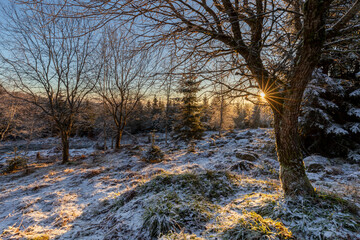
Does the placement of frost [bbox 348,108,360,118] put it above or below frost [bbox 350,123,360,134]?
above

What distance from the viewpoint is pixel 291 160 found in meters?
2.38

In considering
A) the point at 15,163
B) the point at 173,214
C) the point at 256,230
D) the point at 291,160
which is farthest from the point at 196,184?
the point at 15,163

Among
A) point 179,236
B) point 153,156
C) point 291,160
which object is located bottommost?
point 153,156

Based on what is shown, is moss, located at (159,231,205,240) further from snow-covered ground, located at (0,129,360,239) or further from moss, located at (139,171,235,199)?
moss, located at (139,171,235,199)

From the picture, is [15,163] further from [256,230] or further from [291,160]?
[291,160]

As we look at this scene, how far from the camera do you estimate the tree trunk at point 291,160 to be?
2.30 meters

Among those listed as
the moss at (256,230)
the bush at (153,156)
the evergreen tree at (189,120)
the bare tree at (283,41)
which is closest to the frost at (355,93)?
the bare tree at (283,41)

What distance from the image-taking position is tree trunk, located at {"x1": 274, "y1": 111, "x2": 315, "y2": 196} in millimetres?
2301

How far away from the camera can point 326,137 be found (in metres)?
6.04

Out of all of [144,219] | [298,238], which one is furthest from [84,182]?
[298,238]

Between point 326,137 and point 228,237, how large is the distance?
6.83 metres

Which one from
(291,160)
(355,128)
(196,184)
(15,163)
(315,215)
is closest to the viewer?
(315,215)

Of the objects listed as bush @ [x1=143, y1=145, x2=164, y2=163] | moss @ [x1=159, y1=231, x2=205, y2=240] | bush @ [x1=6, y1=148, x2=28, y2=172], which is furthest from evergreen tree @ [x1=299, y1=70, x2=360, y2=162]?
bush @ [x1=6, y1=148, x2=28, y2=172]

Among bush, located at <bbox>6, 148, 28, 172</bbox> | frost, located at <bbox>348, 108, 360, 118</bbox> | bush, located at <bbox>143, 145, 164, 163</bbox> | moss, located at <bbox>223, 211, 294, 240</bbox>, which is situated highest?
frost, located at <bbox>348, 108, 360, 118</bbox>
